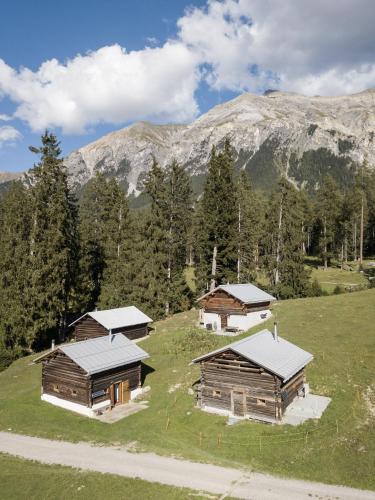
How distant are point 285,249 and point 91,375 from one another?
3370 centimetres

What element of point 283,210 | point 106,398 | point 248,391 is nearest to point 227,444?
point 248,391

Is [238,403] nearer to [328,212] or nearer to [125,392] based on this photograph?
[125,392]

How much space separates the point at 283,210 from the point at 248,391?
3531cm

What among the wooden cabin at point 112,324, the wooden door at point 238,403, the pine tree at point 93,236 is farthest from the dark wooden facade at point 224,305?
the pine tree at point 93,236

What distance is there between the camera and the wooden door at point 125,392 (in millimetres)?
32125

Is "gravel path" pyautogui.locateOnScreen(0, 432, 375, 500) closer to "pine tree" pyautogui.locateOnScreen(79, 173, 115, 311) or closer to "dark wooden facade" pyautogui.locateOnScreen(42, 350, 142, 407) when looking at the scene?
"dark wooden facade" pyautogui.locateOnScreen(42, 350, 142, 407)

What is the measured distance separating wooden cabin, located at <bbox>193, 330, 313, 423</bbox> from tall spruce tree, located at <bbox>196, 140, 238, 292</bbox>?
25715 mm

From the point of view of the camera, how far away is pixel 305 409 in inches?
1058

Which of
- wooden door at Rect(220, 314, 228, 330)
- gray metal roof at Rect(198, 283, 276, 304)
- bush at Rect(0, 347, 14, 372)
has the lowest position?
bush at Rect(0, 347, 14, 372)

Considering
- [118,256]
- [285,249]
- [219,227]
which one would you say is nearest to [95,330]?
[118,256]

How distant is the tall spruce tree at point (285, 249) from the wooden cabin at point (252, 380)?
2700 cm

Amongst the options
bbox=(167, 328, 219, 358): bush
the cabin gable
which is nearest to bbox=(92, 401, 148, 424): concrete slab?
bbox=(167, 328, 219, 358): bush

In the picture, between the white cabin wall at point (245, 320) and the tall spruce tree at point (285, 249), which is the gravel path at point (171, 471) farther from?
the tall spruce tree at point (285, 249)

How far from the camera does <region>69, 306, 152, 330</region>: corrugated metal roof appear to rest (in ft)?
148
